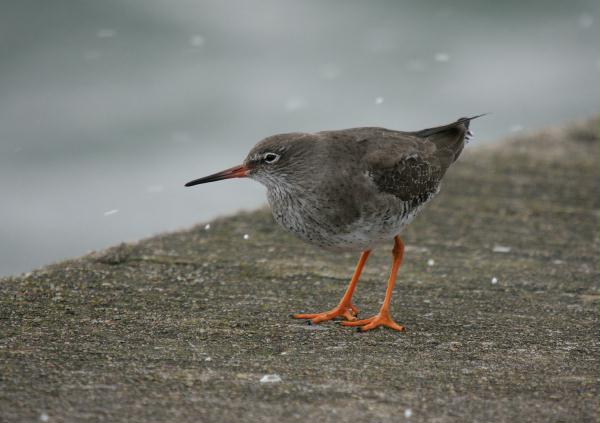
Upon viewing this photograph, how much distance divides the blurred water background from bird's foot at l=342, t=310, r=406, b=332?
672cm

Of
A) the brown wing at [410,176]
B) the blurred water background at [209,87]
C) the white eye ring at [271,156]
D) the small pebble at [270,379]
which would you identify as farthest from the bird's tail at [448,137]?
the blurred water background at [209,87]

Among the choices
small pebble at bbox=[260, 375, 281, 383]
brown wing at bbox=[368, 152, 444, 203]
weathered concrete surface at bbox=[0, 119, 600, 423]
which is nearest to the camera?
weathered concrete surface at bbox=[0, 119, 600, 423]

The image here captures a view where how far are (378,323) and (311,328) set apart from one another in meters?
0.42

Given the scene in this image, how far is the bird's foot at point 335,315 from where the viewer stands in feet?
16.2

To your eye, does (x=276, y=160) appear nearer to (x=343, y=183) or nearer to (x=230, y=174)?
(x=230, y=174)

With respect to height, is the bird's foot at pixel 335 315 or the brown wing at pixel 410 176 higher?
the brown wing at pixel 410 176

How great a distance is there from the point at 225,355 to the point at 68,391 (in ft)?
2.92

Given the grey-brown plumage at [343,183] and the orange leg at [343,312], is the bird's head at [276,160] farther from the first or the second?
the orange leg at [343,312]

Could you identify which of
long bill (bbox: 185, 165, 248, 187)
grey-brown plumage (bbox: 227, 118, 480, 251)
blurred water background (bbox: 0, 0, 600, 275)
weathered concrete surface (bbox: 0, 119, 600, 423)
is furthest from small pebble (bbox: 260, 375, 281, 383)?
blurred water background (bbox: 0, 0, 600, 275)

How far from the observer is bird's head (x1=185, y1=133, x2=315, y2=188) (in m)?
5.27

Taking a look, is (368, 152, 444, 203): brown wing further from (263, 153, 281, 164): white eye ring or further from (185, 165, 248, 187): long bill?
(185, 165, 248, 187): long bill

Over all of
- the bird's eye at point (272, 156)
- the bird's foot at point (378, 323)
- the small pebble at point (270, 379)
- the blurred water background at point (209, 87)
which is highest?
the blurred water background at point (209, 87)

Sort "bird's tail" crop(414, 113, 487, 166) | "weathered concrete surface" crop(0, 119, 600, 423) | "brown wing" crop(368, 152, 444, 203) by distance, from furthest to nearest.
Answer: "bird's tail" crop(414, 113, 487, 166) < "brown wing" crop(368, 152, 444, 203) < "weathered concrete surface" crop(0, 119, 600, 423)

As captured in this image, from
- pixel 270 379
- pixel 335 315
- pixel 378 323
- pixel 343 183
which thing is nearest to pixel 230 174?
pixel 343 183
